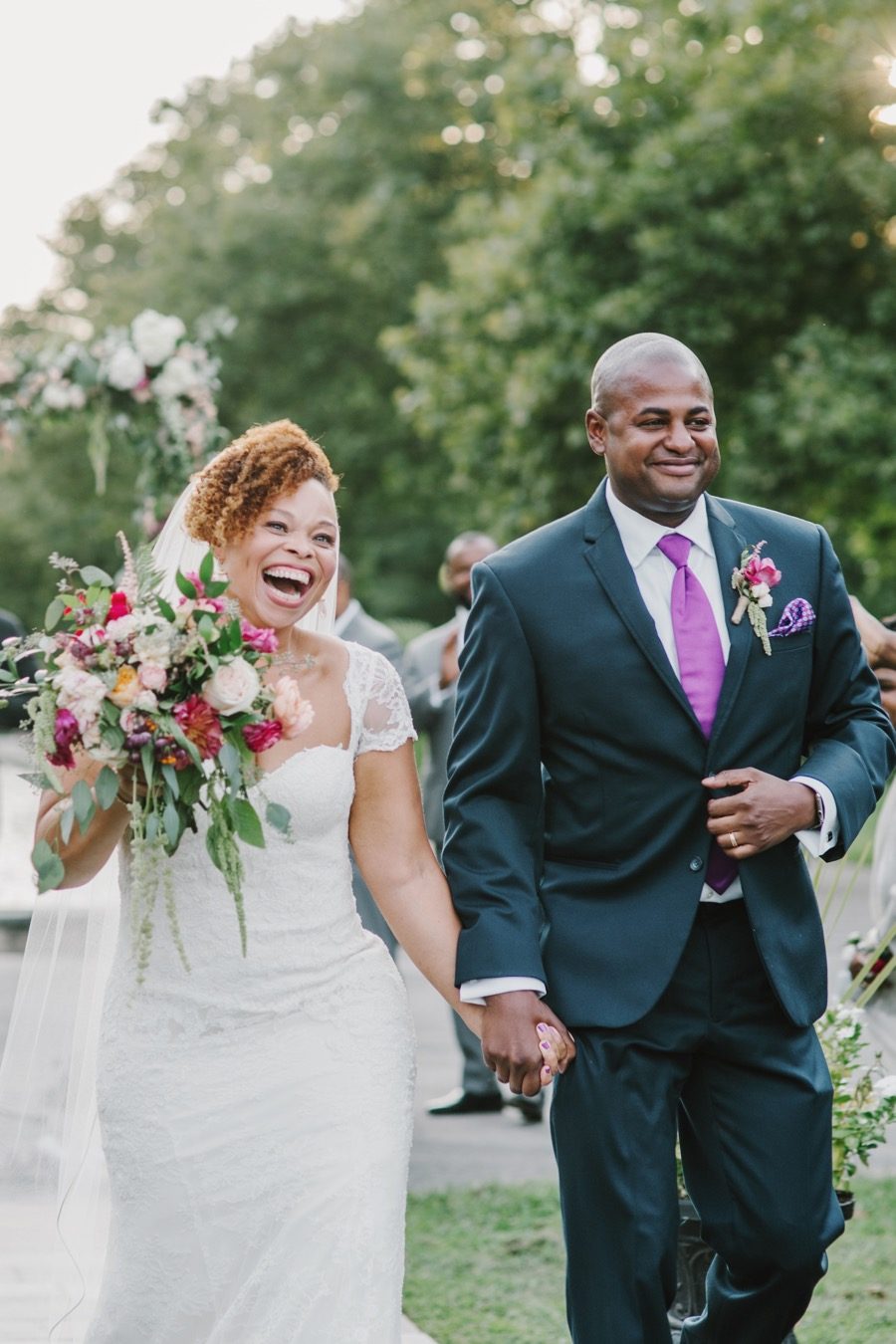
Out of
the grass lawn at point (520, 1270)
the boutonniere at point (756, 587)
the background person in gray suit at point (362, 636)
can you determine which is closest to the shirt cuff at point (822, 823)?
the boutonniere at point (756, 587)

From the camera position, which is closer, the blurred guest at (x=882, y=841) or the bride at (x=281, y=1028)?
the bride at (x=281, y=1028)

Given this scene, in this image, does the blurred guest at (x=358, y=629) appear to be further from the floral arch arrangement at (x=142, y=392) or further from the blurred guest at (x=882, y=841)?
the blurred guest at (x=882, y=841)

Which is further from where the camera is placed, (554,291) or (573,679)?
(554,291)

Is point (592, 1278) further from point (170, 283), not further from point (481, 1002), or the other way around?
point (170, 283)

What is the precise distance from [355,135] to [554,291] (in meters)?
14.7

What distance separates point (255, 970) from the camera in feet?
12.4

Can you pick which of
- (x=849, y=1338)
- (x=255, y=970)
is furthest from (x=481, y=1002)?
(x=849, y=1338)

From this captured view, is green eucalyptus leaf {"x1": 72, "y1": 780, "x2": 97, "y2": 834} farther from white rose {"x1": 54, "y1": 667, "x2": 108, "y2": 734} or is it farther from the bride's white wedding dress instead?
the bride's white wedding dress

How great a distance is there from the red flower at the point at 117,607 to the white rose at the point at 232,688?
23 centimetres

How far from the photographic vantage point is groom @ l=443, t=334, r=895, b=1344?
3.71m

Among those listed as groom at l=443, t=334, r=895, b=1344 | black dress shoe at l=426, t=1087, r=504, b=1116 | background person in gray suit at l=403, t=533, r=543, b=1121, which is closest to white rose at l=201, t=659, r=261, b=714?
groom at l=443, t=334, r=895, b=1344

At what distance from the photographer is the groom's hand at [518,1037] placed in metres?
3.66

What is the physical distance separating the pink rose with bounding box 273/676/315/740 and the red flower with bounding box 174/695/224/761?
0.41ft

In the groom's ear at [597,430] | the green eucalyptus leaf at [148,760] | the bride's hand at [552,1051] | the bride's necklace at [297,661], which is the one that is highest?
the groom's ear at [597,430]
